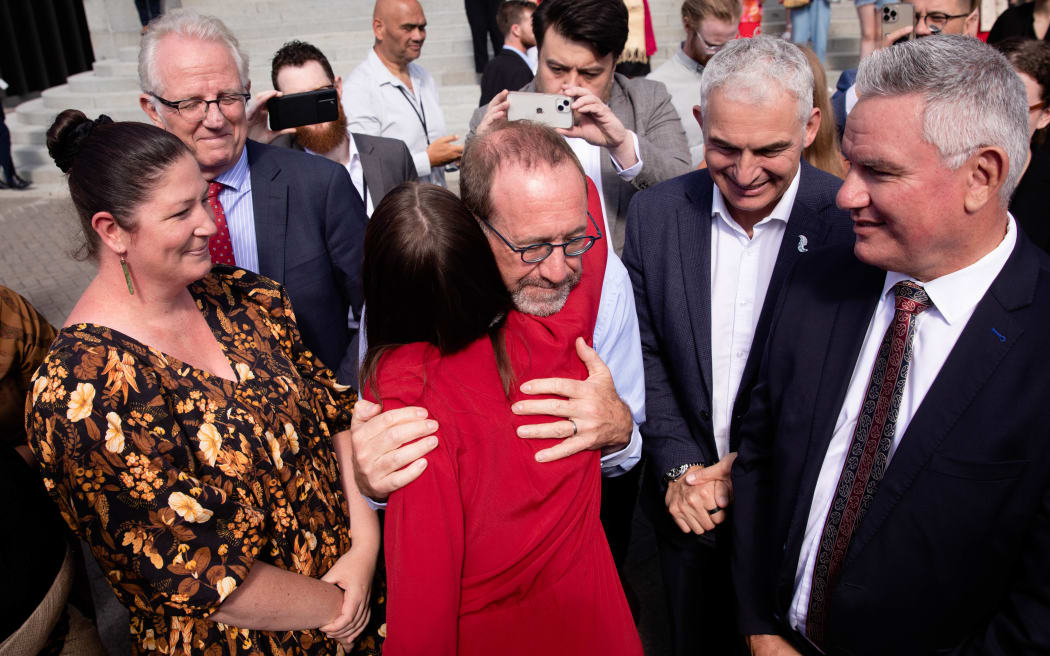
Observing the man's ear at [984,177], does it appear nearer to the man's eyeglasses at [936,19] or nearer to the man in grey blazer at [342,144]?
the man in grey blazer at [342,144]

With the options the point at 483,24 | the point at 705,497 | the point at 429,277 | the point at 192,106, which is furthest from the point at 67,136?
the point at 483,24

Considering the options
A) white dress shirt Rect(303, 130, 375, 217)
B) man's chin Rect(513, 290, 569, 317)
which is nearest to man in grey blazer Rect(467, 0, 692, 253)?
white dress shirt Rect(303, 130, 375, 217)

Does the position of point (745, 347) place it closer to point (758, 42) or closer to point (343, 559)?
point (758, 42)

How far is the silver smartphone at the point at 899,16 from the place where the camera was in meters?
3.95

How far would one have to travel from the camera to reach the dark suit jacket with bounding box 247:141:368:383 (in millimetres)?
2756

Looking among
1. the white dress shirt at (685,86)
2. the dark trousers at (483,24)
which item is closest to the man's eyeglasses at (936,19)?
the white dress shirt at (685,86)

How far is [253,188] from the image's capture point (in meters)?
2.78

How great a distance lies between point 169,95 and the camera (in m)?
2.63

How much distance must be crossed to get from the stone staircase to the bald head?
15.8 ft

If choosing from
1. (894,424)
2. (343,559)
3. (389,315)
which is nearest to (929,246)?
(894,424)

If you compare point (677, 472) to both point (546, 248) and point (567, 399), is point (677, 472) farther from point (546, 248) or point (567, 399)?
point (546, 248)

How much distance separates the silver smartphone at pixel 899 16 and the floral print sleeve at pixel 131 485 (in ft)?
13.2

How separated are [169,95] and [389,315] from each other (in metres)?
1.55

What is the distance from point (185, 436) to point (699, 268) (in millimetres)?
A: 1597
